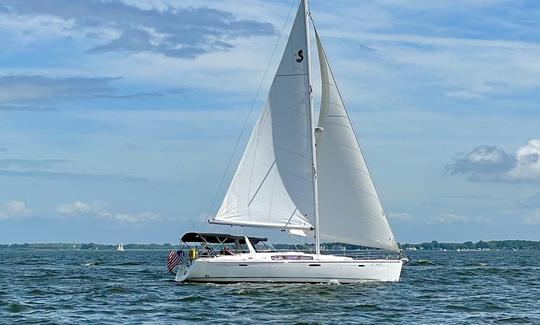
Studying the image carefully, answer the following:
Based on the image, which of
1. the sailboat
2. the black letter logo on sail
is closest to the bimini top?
the sailboat

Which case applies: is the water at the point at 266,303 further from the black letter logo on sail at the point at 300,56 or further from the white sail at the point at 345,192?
the black letter logo on sail at the point at 300,56

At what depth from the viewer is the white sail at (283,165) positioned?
53.1m

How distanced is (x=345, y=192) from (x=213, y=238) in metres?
7.71

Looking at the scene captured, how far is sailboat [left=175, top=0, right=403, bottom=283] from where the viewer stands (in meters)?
52.2

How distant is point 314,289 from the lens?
4997cm

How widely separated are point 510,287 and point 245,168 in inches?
765

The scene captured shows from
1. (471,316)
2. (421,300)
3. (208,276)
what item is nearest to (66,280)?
(208,276)

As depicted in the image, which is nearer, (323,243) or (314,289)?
(314,289)

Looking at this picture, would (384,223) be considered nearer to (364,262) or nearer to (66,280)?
(364,262)

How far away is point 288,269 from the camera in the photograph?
51438 millimetres

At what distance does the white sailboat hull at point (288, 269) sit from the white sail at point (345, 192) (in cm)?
189

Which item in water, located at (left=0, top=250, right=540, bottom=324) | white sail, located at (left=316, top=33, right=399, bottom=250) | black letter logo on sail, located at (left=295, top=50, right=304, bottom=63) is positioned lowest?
water, located at (left=0, top=250, right=540, bottom=324)

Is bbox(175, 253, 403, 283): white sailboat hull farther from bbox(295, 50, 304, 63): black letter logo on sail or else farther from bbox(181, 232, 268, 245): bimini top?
bbox(295, 50, 304, 63): black letter logo on sail

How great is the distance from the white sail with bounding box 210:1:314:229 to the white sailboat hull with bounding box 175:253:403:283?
6.88 feet
